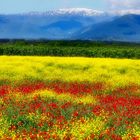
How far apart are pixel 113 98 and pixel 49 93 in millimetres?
2683

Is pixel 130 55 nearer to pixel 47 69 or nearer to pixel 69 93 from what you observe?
pixel 47 69

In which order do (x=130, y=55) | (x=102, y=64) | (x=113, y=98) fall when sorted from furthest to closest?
(x=130, y=55)
(x=102, y=64)
(x=113, y=98)

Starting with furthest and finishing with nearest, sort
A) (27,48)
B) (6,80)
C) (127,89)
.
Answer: (27,48) → (6,80) → (127,89)

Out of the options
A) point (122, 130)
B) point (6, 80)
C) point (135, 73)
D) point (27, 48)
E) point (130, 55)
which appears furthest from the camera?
point (27, 48)

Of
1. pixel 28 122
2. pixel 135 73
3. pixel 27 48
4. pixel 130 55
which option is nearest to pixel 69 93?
pixel 28 122

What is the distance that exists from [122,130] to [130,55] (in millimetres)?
52157

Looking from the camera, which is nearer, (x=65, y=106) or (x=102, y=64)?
(x=65, y=106)

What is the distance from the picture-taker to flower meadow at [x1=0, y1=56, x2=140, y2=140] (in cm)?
1442

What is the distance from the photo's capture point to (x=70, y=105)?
739 inches

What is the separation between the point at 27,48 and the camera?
238 feet

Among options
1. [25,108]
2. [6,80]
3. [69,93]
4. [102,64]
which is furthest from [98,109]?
[102,64]

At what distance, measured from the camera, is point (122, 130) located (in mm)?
15047

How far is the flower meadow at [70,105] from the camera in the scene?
14.4 m

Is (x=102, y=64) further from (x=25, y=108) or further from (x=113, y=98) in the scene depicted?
(x=25, y=108)
